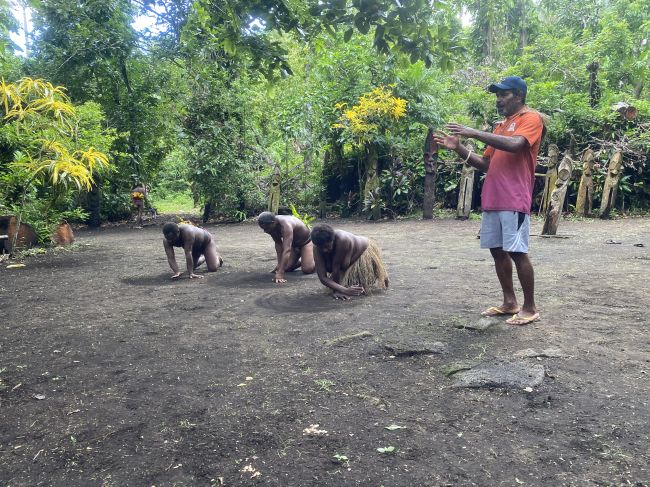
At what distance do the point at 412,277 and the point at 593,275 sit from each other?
2.09 m

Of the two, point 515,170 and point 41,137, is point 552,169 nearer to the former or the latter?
point 515,170

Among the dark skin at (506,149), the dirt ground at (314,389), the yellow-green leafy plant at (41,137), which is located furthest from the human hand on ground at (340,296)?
the yellow-green leafy plant at (41,137)

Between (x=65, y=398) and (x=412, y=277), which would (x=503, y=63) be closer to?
(x=412, y=277)

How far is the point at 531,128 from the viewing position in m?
3.79

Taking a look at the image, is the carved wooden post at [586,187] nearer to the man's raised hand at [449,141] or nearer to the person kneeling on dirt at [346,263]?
the person kneeling on dirt at [346,263]

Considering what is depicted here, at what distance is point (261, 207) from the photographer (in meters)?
17.0

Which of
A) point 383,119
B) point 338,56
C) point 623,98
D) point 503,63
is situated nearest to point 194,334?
point 383,119

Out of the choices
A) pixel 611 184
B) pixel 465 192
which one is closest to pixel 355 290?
pixel 465 192

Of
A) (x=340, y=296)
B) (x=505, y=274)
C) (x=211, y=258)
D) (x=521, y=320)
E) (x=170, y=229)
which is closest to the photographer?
(x=521, y=320)

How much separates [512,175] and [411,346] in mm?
1545

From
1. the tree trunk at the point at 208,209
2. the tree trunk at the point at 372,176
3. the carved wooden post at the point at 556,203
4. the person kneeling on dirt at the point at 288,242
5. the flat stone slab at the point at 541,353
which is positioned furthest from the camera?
the tree trunk at the point at 208,209

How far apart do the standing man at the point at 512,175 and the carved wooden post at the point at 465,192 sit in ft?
32.5

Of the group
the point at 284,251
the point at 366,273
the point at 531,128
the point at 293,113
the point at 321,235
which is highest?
the point at 293,113

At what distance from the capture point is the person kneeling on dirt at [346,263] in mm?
5203
